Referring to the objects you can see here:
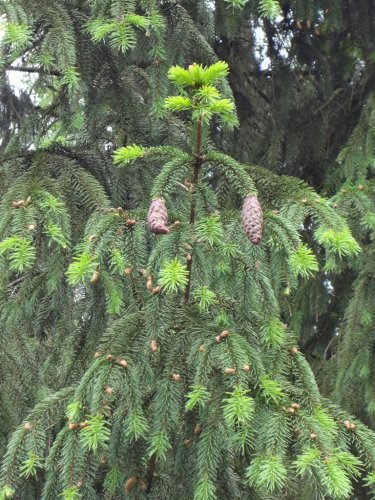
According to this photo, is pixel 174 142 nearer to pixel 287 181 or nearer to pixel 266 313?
pixel 287 181

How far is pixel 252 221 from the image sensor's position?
1.61 metres

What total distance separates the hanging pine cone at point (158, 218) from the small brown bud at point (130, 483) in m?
0.79

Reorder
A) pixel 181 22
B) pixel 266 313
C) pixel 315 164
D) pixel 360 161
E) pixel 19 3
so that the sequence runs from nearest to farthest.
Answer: pixel 266 313
pixel 19 3
pixel 181 22
pixel 360 161
pixel 315 164

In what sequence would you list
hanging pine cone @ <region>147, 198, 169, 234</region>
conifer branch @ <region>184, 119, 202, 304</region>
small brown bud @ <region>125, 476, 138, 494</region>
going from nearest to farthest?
hanging pine cone @ <region>147, 198, 169, 234</region>, conifer branch @ <region>184, 119, 202, 304</region>, small brown bud @ <region>125, 476, 138, 494</region>

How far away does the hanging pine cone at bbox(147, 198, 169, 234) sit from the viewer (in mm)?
1584

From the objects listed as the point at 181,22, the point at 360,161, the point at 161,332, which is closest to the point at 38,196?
the point at 161,332

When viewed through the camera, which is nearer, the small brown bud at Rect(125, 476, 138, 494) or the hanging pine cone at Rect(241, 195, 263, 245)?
the hanging pine cone at Rect(241, 195, 263, 245)

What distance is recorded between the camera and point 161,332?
1.80m

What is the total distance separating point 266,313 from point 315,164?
2.71 meters

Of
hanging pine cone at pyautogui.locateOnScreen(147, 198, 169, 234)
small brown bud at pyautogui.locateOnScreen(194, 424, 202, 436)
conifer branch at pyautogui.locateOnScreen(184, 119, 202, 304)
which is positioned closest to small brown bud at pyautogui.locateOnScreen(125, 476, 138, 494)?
small brown bud at pyautogui.locateOnScreen(194, 424, 202, 436)

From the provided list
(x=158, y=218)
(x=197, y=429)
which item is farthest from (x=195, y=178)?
(x=197, y=429)

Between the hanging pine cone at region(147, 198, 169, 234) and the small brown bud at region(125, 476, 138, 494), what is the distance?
2.59 feet

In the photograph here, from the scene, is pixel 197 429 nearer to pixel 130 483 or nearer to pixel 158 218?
pixel 130 483

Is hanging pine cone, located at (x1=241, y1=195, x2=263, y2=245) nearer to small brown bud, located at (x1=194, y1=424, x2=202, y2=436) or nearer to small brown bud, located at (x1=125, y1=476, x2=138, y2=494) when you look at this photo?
small brown bud, located at (x1=194, y1=424, x2=202, y2=436)
